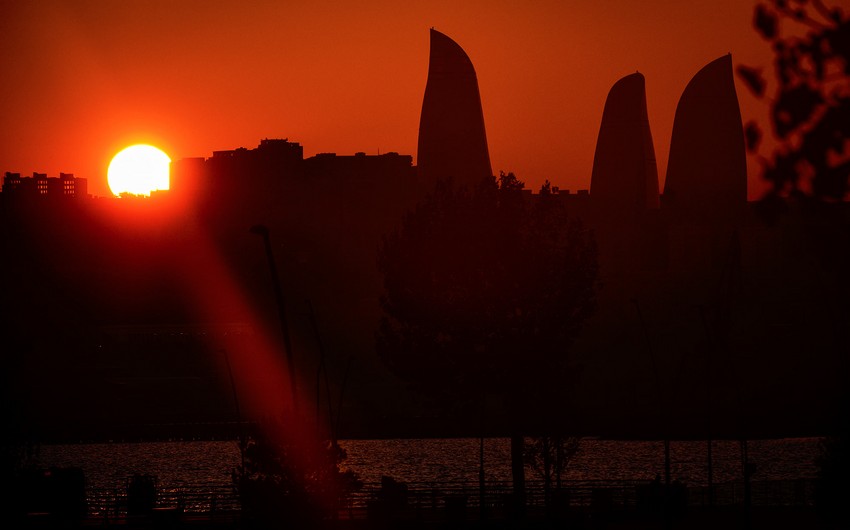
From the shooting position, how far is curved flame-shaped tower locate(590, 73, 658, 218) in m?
140

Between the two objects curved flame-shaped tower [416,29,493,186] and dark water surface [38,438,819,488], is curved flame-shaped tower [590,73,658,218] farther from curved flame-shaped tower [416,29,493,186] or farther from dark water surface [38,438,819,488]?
dark water surface [38,438,819,488]

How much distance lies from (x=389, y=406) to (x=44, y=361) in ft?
98.7

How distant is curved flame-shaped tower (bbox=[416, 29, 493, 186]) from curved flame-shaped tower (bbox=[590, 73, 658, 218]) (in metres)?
18.7

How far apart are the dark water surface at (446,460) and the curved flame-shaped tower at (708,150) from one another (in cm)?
2978

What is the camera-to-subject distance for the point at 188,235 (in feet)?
547

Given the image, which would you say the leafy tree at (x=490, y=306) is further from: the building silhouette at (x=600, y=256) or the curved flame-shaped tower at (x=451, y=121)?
the curved flame-shaped tower at (x=451, y=121)

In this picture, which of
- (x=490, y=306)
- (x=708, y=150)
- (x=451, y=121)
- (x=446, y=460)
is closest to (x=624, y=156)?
(x=708, y=150)

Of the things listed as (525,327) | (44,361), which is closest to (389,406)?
(44,361)

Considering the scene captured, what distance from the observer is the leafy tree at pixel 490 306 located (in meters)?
45.7

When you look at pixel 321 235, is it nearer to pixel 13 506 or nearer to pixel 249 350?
pixel 249 350

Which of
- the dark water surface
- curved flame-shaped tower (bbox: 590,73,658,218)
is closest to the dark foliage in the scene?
the dark water surface

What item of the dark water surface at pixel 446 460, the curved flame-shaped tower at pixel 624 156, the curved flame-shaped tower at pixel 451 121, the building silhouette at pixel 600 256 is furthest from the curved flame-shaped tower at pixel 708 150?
the dark water surface at pixel 446 460

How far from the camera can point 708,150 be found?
470 ft

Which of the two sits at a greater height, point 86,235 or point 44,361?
point 86,235
